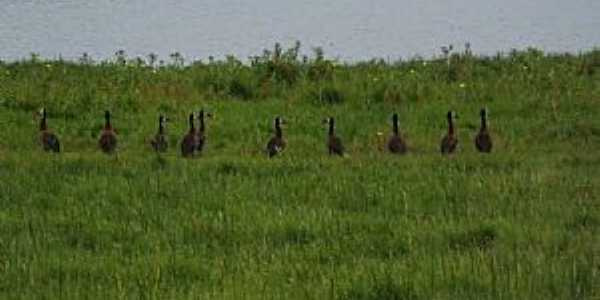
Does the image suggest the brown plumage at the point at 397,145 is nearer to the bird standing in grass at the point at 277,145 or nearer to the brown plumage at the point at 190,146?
the bird standing in grass at the point at 277,145

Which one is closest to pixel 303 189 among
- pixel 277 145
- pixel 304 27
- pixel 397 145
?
pixel 277 145

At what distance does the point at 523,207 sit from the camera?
9.36 m

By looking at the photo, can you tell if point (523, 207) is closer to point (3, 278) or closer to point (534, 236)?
point (534, 236)

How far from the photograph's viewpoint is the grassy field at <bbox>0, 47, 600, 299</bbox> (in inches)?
281

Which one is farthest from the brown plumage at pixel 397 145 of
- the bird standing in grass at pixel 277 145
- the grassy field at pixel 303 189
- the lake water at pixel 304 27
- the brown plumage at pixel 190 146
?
the lake water at pixel 304 27

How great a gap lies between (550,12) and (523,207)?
35.7 metres

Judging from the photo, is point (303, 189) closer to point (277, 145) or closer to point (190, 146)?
point (277, 145)

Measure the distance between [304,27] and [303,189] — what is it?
29740 mm

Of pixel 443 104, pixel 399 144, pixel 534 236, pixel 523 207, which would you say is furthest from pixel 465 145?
pixel 534 236

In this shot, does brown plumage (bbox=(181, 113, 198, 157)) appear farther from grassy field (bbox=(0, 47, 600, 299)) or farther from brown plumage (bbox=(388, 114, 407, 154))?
brown plumage (bbox=(388, 114, 407, 154))

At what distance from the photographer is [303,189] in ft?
34.6

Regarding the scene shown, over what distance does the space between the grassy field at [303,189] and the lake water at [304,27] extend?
10883 mm

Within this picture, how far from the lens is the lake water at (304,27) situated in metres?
32.9

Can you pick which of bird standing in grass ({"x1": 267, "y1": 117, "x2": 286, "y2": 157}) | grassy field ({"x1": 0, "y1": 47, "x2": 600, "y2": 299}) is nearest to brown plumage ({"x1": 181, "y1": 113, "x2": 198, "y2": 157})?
grassy field ({"x1": 0, "y1": 47, "x2": 600, "y2": 299})
